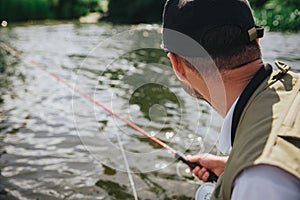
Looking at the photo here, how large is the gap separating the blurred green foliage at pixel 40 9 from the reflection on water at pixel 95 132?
13912mm

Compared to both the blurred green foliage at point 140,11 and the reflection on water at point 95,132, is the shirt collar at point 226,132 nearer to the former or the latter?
the reflection on water at point 95,132

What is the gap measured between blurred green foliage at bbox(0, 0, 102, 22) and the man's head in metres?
22.7

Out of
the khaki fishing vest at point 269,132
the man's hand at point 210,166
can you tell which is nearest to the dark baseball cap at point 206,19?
the khaki fishing vest at point 269,132

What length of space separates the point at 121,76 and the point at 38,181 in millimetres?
5029

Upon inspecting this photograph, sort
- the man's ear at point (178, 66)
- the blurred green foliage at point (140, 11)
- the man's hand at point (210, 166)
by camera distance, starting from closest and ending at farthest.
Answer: the man's ear at point (178, 66) → the man's hand at point (210, 166) → the blurred green foliage at point (140, 11)

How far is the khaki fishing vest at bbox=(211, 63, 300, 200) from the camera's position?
43.7 inches

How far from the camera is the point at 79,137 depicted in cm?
511

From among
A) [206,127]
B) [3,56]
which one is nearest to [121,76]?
[206,127]

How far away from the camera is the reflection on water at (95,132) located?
3.85m

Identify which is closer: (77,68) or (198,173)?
(198,173)

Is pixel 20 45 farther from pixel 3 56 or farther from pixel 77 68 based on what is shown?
pixel 77 68

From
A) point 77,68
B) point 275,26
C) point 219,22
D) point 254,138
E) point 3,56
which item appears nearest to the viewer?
point 254,138

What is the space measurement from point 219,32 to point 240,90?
24 centimetres

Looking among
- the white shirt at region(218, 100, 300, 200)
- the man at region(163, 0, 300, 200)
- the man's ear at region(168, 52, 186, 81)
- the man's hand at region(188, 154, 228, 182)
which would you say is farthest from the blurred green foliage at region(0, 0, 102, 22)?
the white shirt at region(218, 100, 300, 200)
